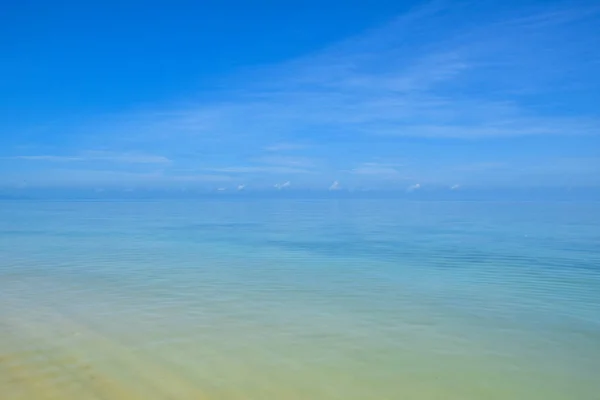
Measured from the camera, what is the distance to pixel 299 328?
8.82m

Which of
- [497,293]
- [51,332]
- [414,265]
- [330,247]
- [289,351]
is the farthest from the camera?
[330,247]

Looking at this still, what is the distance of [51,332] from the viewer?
831 cm

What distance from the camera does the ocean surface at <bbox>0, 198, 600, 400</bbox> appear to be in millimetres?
6301

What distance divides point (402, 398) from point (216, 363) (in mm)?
2752

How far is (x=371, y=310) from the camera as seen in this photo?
33.4 ft

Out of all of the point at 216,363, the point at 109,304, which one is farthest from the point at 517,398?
the point at 109,304

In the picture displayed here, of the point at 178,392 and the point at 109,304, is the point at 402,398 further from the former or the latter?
the point at 109,304

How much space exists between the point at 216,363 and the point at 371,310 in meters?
4.25

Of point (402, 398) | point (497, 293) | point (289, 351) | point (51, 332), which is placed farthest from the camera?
point (497, 293)

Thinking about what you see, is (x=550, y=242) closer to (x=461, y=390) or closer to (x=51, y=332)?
(x=461, y=390)

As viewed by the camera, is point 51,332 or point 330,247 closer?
point 51,332

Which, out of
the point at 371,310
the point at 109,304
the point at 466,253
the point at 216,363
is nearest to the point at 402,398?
the point at 216,363

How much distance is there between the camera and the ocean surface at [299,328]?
6301 mm

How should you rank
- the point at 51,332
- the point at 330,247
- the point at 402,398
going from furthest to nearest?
1. the point at 330,247
2. the point at 51,332
3. the point at 402,398
